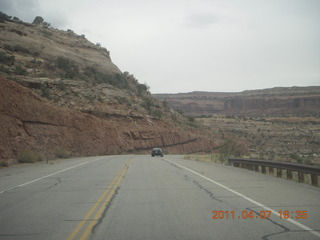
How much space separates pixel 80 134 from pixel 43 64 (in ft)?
64.7

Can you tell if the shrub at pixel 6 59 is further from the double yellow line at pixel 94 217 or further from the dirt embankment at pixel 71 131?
the double yellow line at pixel 94 217

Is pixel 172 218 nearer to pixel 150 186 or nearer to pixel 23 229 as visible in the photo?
pixel 23 229

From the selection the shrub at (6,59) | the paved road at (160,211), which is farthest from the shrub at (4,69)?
the paved road at (160,211)

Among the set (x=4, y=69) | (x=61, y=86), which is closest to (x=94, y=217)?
(x=4, y=69)

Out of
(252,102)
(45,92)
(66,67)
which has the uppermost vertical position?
(66,67)

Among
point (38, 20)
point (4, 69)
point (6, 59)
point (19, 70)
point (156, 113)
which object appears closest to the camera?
point (4, 69)

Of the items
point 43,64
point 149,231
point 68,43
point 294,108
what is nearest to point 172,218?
point 149,231

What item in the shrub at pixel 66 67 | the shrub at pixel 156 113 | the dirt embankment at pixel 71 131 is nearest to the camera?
the dirt embankment at pixel 71 131

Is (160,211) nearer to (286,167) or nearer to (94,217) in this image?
(94,217)
